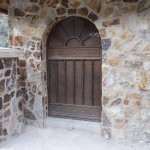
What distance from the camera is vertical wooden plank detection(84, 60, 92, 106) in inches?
151

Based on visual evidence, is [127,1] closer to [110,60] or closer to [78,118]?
[110,60]

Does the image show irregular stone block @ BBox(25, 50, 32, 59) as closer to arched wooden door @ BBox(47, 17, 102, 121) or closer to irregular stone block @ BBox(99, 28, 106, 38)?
arched wooden door @ BBox(47, 17, 102, 121)

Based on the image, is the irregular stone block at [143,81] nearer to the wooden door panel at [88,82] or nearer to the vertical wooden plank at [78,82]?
the wooden door panel at [88,82]

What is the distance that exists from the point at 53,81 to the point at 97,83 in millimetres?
821

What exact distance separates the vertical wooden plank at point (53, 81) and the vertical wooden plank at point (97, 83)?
73cm

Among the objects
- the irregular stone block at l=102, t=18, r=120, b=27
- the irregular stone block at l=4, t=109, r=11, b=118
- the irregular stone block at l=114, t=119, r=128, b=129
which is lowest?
the irregular stone block at l=114, t=119, r=128, b=129

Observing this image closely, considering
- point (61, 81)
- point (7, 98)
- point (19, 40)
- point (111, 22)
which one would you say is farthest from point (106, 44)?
point (7, 98)

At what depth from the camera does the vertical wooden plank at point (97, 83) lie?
3785 mm

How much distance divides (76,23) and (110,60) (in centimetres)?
93

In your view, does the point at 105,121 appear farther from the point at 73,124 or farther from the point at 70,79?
the point at 70,79

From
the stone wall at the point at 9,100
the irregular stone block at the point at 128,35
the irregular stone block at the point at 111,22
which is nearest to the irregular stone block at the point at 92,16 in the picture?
the irregular stone block at the point at 111,22

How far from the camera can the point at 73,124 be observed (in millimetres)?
3906

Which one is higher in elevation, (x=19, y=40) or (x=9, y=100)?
(x=19, y=40)

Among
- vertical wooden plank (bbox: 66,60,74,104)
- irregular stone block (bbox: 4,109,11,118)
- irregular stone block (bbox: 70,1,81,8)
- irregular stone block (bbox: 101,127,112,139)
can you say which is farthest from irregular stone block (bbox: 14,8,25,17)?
irregular stone block (bbox: 101,127,112,139)
